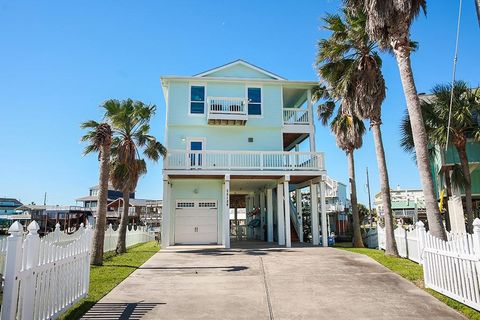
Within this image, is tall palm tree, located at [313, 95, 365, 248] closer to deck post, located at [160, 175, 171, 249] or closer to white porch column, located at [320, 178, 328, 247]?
white porch column, located at [320, 178, 328, 247]

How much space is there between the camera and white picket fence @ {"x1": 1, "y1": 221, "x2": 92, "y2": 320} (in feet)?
14.1

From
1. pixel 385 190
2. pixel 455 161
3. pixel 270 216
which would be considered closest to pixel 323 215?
pixel 270 216

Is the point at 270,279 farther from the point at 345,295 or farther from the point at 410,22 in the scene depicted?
the point at 410,22

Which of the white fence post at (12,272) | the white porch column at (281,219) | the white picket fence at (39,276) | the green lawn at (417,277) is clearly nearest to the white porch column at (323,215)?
the white porch column at (281,219)

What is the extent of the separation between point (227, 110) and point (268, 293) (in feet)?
45.6

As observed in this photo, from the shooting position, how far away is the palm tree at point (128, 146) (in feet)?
56.2

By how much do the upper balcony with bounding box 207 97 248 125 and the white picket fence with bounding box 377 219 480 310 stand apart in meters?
12.7

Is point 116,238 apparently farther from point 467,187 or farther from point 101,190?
point 467,187

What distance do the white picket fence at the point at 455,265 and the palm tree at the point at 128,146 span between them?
13.4 metres

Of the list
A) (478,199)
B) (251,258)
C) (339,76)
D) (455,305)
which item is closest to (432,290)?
(455,305)

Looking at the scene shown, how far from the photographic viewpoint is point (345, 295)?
7391 mm

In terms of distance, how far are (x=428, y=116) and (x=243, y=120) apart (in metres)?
9.95

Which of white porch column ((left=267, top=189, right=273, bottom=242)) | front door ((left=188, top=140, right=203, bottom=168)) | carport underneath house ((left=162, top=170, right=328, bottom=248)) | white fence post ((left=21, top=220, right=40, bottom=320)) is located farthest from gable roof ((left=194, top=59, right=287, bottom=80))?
white fence post ((left=21, top=220, right=40, bottom=320))

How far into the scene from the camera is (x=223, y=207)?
18.2m
